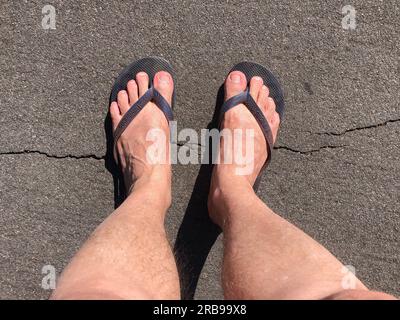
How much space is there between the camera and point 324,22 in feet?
7.65

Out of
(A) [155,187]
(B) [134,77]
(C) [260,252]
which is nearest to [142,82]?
(B) [134,77]

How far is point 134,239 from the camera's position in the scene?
1.82m

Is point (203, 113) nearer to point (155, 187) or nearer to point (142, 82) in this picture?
point (142, 82)

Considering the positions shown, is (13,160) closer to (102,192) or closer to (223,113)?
(102,192)

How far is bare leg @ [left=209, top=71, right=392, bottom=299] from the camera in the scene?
1588mm

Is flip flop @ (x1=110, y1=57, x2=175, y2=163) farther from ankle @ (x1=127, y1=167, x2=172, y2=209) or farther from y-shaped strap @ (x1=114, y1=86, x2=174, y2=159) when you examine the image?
ankle @ (x1=127, y1=167, x2=172, y2=209)

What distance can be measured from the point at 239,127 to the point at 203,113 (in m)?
0.19

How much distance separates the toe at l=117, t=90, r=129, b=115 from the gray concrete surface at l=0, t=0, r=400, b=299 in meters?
0.07

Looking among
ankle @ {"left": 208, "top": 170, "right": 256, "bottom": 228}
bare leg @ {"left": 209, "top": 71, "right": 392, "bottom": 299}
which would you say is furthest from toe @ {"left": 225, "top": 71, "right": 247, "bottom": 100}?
ankle @ {"left": 208, "top": 170, "right": 256, "bottom": 228}

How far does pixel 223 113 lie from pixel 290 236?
0.75m

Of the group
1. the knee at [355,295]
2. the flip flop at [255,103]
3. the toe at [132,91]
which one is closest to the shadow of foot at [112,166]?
the toe at [132,91]
